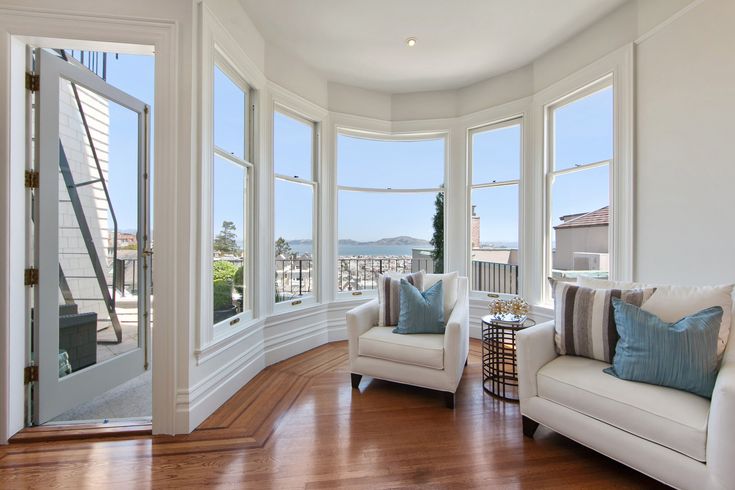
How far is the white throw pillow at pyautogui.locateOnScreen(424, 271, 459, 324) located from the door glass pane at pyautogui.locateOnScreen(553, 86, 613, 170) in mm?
1652

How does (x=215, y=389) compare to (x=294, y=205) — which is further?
(x=294, y=205)

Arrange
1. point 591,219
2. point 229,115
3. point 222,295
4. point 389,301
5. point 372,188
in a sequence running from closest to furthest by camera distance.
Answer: point 222,295 < point 229,115 < point 389,301 < point 591,219 < point 372,188

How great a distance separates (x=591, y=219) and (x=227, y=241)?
3.22m

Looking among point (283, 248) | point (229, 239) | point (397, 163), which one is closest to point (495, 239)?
point (397, 163)

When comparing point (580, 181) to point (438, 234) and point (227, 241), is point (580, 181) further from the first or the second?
point (227, 241)

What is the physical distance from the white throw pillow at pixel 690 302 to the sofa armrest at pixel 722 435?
0.40 metres

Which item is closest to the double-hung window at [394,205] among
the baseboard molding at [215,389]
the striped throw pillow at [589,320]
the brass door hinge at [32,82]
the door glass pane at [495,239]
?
the door glass pane at [495,239]

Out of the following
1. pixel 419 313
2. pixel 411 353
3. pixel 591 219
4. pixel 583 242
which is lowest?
pixel 411 353

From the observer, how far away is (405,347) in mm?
2494

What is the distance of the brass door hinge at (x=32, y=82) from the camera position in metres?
2.05

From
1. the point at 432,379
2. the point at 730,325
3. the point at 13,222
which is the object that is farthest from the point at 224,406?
the point at 730,325

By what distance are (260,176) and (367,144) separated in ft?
5.52

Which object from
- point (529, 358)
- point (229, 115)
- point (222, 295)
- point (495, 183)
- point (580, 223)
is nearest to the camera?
point (529, 358)

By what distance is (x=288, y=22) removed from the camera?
2.86 metres
